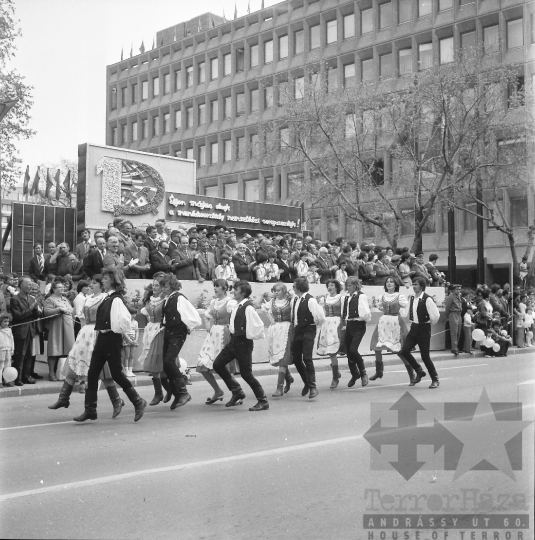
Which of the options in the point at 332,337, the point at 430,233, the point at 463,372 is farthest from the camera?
the point at 430,233

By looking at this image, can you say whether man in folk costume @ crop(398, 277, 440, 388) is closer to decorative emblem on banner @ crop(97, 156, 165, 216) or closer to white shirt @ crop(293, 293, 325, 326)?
white shirt @ crop(293, 293, 325, 326)

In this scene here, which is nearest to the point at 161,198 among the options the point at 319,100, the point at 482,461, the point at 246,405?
the point at 319,100

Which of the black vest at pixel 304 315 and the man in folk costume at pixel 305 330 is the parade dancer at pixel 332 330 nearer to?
the man in folk costume at pixel 305 330

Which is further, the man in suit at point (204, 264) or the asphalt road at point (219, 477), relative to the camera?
the man in suit at point (204, 264)

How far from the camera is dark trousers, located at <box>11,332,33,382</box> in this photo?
46.0 feet

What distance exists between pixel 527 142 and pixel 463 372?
62.6ft

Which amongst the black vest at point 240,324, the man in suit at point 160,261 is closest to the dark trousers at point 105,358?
the black vest at point 240,324

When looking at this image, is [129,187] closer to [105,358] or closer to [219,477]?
[105,358]

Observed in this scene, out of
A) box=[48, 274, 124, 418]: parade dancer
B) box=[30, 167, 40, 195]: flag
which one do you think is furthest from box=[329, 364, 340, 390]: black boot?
box=[30, 167, 40, 195]: flag

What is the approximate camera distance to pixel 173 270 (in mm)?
18016

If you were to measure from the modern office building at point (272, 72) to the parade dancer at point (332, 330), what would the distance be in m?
24.3

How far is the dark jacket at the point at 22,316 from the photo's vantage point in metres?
14.0

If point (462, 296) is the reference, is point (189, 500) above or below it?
below

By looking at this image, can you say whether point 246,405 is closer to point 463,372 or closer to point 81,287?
point 81,287
